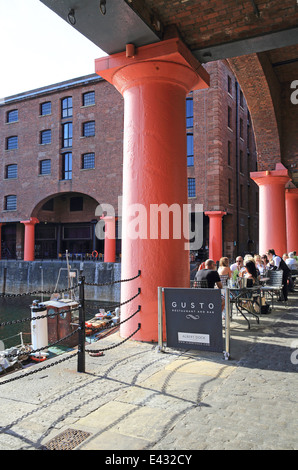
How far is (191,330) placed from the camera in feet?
16.6

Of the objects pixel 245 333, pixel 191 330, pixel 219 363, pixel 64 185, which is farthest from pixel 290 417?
pixel 64 185

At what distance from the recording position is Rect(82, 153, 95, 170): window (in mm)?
29494

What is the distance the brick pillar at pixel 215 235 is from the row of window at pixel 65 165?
10.5 metres

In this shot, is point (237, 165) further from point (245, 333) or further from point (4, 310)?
point (245, 333)

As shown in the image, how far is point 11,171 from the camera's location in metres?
33.1

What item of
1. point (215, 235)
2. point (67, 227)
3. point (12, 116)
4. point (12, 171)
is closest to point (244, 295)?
point (215, 235)

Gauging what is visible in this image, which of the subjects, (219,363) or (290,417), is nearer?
(290,417)

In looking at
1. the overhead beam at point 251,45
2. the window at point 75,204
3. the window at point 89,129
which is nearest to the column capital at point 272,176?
the overhead beam at point 251,45

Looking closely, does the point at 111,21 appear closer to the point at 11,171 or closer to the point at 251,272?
the point at 251,272

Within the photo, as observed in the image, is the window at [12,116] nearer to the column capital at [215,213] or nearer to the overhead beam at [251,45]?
the column capital at [215,213]

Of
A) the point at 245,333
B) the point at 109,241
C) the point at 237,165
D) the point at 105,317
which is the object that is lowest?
the point at 105,317

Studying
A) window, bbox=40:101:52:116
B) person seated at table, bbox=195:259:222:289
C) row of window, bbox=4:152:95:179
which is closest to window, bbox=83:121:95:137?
row of window, bbox=4:152:95:179

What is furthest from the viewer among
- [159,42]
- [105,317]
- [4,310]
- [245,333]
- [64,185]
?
[64,185]

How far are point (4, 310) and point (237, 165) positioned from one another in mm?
19270
